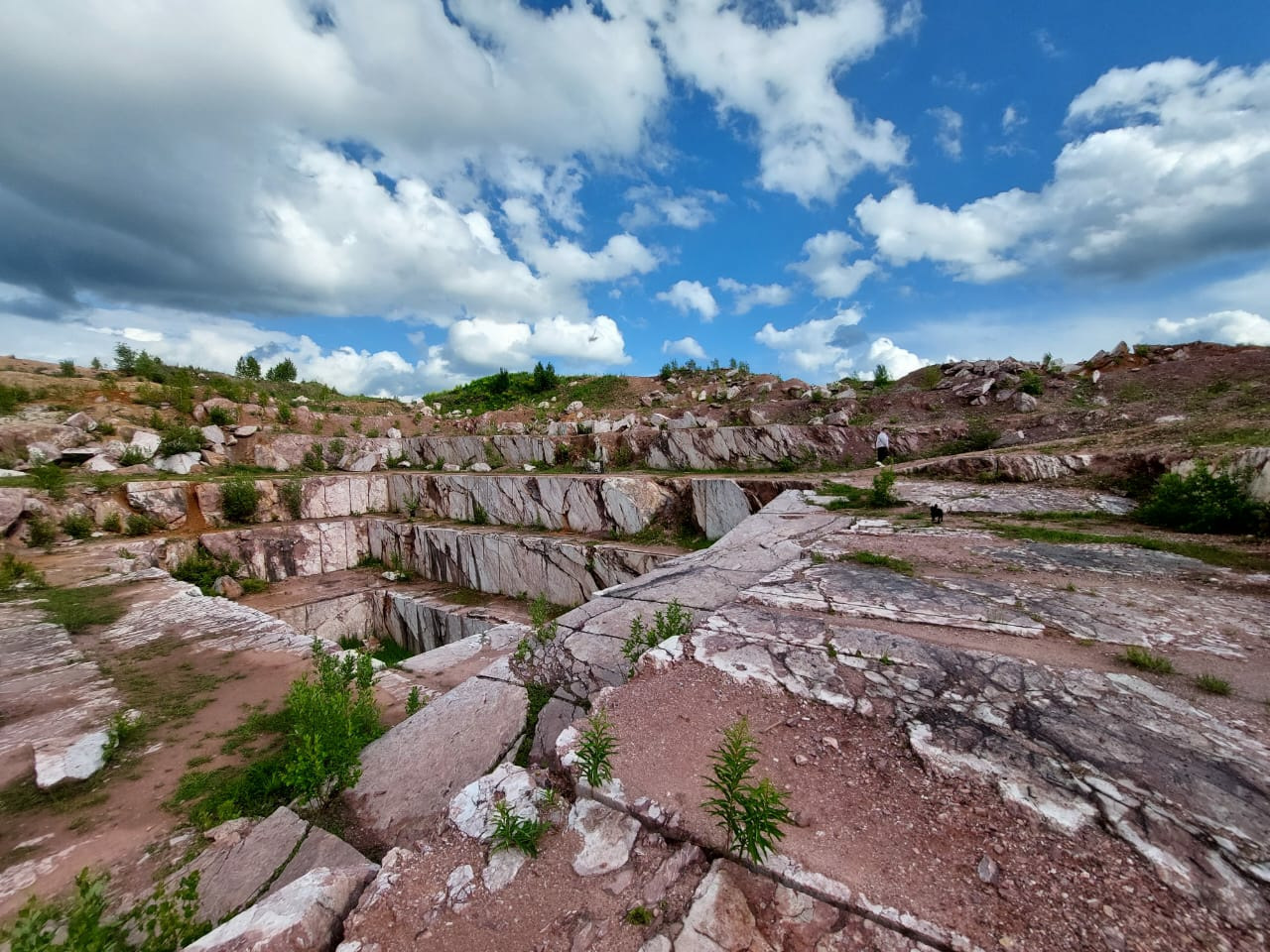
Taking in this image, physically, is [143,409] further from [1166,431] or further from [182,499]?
[1166,431]

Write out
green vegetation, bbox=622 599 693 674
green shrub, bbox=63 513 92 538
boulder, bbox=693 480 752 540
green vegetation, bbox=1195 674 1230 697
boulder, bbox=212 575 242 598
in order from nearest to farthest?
green vegetation, bbox=1195 674 1230 697 < green vegetation, bbox=622 599 693 674 < boulder, bbox=693 480 752 540 < green shrub, bbox=63 513 92 538 < boulder, bbox=212 575 242 598

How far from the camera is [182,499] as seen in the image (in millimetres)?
11062

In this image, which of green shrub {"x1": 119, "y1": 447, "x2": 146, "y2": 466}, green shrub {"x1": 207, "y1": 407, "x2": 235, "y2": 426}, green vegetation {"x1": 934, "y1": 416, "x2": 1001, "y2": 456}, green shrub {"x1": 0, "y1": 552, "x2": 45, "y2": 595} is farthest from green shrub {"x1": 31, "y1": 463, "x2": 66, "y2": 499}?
green vegetation {"x1": 934, "y1": 416, "x2": 1001, "y2": 456}

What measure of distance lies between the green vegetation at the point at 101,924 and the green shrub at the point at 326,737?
0.63 meters

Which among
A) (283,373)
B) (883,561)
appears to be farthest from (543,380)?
(883,561)

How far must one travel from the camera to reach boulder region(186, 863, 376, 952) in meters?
1.50

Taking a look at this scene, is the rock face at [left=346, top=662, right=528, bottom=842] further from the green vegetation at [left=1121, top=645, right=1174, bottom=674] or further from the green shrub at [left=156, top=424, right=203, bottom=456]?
the green shrub at [left=156, top=424, right=203, bottom=456]

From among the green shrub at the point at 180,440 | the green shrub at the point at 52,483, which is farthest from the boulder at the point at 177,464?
the green shrub at the point at 52,483

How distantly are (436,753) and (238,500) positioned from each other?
472 inches

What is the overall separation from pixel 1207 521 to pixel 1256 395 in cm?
775

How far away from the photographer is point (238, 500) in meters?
11.7

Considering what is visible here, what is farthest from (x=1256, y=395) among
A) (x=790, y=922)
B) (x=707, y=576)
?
(x=790, y=922)

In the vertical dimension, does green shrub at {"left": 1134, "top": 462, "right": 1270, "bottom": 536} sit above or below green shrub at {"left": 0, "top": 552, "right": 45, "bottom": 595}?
above

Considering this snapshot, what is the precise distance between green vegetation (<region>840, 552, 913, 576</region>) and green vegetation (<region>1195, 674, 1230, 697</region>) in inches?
71.6
